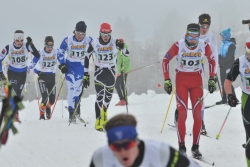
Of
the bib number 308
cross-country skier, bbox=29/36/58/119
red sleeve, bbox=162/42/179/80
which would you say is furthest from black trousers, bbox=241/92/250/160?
cross-country skier, bbox=29/36/58/119

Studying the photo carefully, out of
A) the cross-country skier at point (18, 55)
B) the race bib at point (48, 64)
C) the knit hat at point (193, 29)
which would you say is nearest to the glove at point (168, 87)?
the knit hat at point (193, 29)

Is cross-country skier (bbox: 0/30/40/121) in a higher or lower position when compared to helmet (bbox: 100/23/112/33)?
lower

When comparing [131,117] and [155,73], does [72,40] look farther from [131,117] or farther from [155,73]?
[155,73]

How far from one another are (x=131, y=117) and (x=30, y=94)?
5797cm

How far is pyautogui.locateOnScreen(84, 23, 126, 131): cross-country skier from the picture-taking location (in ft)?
29.0

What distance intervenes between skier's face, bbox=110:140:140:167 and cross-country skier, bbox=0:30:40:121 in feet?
27.3

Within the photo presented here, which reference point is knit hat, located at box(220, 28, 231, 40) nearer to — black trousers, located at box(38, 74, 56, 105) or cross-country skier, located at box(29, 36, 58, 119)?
cross-country skier, located at box(29, 36, 58, 119)

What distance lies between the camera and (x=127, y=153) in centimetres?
274

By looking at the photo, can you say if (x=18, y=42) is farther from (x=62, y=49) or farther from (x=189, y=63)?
(x=189, y=63)

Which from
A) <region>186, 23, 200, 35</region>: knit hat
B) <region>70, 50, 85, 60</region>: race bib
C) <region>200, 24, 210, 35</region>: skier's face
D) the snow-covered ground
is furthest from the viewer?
<region>70, 50, 85, 60</region>: race bib

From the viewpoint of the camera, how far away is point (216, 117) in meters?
11.1

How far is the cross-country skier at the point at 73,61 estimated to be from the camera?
33.3ft

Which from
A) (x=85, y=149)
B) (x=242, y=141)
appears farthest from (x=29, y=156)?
(x=242, y=141)

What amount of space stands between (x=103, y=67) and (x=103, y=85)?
0.37 metres
